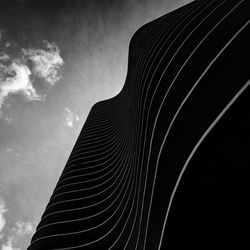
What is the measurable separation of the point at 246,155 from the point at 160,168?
3726 millimetres

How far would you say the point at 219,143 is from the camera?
292 inches

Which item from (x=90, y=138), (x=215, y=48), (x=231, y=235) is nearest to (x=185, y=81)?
(x=215, y=48)

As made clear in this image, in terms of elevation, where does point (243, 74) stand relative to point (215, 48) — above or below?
below

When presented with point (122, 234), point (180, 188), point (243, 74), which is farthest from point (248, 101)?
point (122, 234)

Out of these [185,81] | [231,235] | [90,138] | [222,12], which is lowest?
[231,235]

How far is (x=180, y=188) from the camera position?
7.89 metres

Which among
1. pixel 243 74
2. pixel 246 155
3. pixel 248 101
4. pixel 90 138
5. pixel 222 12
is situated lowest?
pixel 246 155

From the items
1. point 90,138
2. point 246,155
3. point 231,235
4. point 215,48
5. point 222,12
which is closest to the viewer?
point 246,155

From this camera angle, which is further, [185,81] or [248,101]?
[185,81]

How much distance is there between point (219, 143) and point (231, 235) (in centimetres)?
326

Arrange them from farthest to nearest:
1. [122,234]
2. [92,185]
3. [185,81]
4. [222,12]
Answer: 1. [92,185]
2. [122,234]
3. [222,12]
4. [185,81]

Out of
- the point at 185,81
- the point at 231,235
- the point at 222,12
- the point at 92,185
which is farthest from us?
the point at 92,185

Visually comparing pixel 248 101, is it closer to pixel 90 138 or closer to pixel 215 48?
pixel 215 48

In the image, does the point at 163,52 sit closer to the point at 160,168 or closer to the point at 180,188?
the point at 160,168
